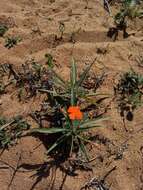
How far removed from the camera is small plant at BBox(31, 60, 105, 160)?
3.15 meters

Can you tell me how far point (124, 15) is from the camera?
13.8 ft

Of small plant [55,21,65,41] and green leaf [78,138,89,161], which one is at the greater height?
small plant [55,21,65,41]

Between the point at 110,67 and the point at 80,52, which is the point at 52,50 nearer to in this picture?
the point at 80,52

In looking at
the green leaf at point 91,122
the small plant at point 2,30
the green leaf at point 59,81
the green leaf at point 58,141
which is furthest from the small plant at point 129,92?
the small plant at point 2,30

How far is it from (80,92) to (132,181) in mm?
906

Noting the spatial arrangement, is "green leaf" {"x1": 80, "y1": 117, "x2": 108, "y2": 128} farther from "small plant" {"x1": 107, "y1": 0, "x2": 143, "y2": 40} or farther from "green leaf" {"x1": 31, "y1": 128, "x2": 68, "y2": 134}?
"small plant" {"x1": 107, "y1": 0, "x2": 143, "y2": 40}

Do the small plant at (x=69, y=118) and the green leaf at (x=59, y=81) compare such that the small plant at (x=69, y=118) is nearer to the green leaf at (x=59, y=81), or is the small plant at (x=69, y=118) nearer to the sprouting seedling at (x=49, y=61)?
the green leaf at (x=59, y=81)

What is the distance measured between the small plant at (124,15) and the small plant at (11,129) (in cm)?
143

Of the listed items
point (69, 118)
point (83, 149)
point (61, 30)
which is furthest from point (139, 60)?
point (83, 149)

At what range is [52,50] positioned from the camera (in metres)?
4.00

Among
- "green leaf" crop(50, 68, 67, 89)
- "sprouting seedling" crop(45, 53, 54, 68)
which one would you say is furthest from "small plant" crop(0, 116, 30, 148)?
"sprouting seedling" crop(45, 53, 54, 68)

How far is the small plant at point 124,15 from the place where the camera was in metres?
4.18

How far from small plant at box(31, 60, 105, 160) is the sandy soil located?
0.15m

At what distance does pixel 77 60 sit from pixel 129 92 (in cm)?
63
